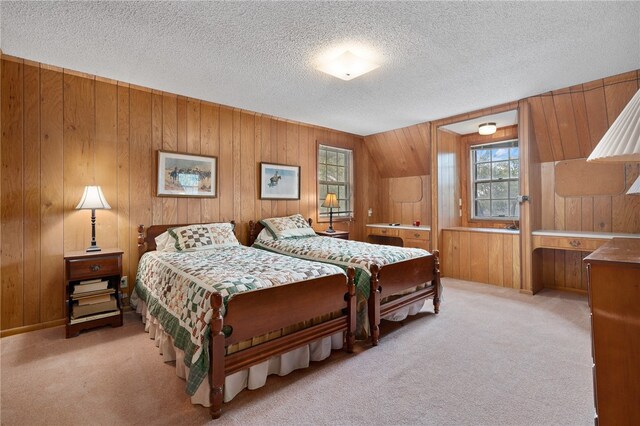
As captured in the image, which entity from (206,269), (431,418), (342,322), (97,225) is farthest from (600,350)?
(97,225)

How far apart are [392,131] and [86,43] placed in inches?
170

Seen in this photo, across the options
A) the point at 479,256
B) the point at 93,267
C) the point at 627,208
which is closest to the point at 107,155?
the point at 93,267

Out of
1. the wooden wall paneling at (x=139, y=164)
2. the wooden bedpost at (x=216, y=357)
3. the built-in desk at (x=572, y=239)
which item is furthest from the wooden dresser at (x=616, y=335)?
the wooden wall paneling at (x=139, y=164)

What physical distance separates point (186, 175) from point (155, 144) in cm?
48

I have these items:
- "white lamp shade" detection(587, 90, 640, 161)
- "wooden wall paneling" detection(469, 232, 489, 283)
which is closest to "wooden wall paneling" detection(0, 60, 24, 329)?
"white lamp shade" detection(587, 90, 640, 161)

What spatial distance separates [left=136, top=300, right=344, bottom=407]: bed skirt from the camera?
1812mm

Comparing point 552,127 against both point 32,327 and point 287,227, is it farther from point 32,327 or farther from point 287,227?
point 32,327

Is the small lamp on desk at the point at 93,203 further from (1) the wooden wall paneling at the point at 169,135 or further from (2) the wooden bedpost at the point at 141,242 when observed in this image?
(1) the wooden wall paneling at the point at 169,135

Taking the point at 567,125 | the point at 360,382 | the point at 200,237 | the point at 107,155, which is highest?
the point at 567,125

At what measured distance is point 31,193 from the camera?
2.85 m

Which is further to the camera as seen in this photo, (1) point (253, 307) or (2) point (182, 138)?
(2) point (182, 138)

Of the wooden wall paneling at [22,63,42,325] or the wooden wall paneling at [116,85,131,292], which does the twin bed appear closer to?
the wooden wall paneling at [116,85,131,292]

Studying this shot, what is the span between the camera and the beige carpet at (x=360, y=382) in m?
1.70

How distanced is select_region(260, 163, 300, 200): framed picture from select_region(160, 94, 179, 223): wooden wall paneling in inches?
46.8
